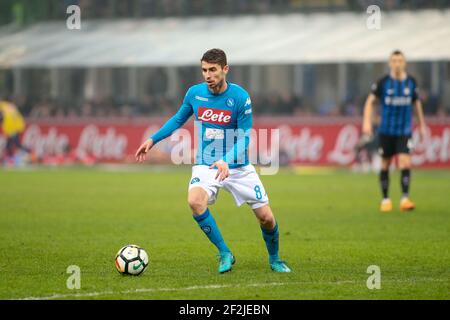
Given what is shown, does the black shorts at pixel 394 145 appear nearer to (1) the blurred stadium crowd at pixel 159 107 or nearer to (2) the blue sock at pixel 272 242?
(2) the blue sock at pixel 272 242

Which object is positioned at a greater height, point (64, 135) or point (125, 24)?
point (125, 24)

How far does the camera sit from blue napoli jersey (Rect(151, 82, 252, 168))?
1027 centimetres

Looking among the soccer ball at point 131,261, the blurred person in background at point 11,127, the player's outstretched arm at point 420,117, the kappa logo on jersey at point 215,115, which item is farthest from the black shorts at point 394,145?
the blurred person in background at point 11,127

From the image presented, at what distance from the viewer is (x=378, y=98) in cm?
1781

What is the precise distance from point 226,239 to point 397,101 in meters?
5.28

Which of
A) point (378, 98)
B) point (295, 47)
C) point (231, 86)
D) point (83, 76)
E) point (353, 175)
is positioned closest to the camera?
point (231, 86)

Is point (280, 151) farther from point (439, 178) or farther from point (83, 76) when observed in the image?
point (83, 76)

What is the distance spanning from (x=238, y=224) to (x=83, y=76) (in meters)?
25.6

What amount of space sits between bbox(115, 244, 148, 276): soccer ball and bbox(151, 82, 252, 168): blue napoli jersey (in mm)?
1150

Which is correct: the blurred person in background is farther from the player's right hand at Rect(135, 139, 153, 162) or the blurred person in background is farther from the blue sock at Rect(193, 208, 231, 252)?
the blue sock at Rect(193, 208, 231, 252)

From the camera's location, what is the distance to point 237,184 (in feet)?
33.9

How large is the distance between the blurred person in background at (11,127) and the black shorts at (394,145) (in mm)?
19604

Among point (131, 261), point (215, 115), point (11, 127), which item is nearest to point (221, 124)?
point (215, 115)
